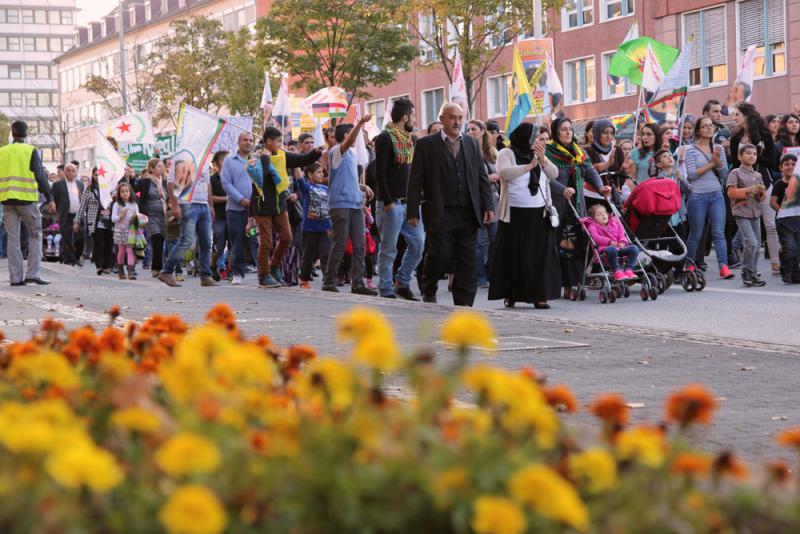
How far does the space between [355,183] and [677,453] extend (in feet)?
46.5

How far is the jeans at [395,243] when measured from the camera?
15070 mm

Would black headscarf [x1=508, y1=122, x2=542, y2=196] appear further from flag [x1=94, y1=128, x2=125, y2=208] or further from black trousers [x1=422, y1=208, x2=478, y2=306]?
flag [x1=94, y1=128, x2=125, y2=208]

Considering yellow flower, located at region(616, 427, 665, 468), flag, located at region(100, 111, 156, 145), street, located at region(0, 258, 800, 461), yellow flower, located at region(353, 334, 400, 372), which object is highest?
flag, located at region(100, 111, 156, 145)

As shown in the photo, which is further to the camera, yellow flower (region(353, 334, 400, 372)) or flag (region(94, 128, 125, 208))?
flag (region(94, 128, 125, 208))

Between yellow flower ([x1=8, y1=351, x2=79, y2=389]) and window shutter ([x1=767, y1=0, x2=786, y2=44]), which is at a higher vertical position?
window shutter ([x1=767, y1=0, x2=786, y2=44])

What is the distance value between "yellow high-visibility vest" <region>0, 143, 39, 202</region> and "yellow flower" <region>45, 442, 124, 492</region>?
17537mm

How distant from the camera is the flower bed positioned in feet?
7.00

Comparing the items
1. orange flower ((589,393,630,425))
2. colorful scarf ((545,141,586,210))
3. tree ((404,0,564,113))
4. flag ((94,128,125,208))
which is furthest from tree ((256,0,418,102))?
orange flower ((589,393,630,425))

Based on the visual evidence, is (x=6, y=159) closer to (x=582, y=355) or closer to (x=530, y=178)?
(x=530, y=178)

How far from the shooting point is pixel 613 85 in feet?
173

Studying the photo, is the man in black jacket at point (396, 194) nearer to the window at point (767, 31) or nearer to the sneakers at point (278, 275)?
the sneakers at point (278, 275)

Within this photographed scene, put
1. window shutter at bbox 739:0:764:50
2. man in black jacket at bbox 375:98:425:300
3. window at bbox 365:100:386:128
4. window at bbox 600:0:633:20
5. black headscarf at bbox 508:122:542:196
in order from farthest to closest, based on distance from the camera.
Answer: window at bbox 365:100:386:128 < window at bbox 600:0:633:20 < window shutter at bbox 739:0:764:50 < man in black jacket at bbox 375:98:425:300 < black headscarf at bbox 508:122:542:196

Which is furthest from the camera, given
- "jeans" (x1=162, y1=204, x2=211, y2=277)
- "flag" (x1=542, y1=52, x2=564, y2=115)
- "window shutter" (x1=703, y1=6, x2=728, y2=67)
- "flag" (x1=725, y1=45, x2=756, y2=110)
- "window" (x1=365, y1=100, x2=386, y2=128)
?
"window" (x1=365, y1=100, x2=386, y2=128)

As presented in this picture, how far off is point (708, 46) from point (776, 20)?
3.48 meters
